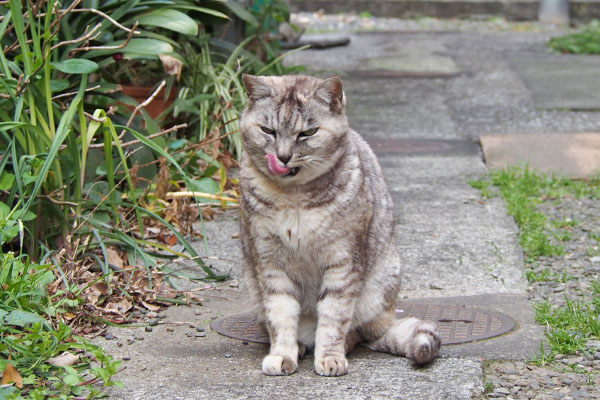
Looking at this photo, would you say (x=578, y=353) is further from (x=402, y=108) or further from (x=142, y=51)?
(x=402, y=108)

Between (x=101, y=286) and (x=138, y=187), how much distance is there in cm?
119

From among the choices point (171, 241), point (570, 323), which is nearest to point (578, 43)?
point (171, 241)

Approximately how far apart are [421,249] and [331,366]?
1.63 meters

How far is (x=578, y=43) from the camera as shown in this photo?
32.1 feet

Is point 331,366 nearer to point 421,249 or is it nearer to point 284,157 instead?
point 284,157

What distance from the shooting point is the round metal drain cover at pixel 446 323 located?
3.47m

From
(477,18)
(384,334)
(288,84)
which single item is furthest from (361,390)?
(477,18)

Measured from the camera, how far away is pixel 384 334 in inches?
135

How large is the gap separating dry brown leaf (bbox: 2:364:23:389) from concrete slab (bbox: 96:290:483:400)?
1.03ft

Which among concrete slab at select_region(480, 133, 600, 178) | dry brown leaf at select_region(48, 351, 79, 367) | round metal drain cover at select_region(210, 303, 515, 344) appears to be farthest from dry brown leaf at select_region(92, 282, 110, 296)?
concrete slab at select_region(480, 133, 600, 178)

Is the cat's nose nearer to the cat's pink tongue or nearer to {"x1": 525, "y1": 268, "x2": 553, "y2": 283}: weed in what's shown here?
the cat's pink tongue

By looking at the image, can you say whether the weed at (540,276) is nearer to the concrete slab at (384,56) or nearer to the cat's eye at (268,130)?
the cat's eye at (268,130)

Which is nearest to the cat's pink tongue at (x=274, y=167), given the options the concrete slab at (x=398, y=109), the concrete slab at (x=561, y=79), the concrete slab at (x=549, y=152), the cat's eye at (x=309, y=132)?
the cat's eye at (x=309, y=132)

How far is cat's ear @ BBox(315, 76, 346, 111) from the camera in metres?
3.20
